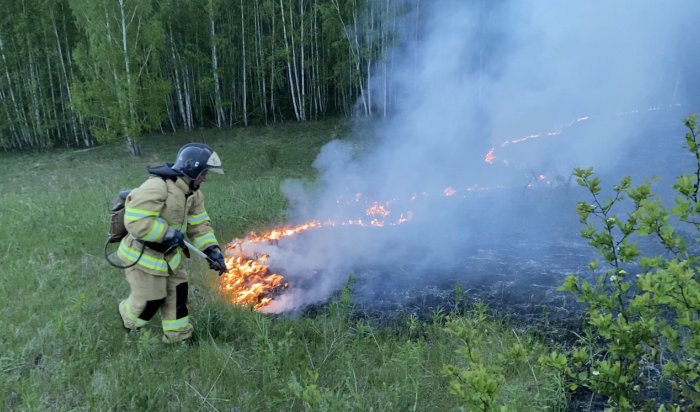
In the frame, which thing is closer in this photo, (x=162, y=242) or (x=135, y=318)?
(x=162, y=242)

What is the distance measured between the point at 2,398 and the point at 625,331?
13.4 feet

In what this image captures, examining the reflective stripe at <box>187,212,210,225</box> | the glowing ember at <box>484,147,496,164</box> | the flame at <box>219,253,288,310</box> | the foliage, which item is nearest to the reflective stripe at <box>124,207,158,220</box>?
the reflective stripe at <box>187,212,210,225</box>

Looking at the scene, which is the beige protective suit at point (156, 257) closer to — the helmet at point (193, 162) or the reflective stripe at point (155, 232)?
the reflective stripe at point (155, 232)

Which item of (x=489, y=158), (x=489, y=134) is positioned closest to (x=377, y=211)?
(x=489, y=158)

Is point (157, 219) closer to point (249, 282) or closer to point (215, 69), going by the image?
point (249, 282)

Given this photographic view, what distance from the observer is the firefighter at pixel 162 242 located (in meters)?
4.00

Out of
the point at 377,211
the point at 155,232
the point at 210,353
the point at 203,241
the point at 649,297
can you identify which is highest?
the point at 649,297

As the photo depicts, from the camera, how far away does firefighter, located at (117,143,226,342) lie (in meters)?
4.00

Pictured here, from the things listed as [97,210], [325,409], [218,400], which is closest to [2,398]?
[218,400]

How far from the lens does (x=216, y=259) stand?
179 inches

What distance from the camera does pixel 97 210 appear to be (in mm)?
8859

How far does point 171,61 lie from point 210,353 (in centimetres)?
2395

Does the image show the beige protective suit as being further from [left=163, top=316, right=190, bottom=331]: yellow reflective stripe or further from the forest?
the forest

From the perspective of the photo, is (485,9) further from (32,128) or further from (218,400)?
(32,128)
